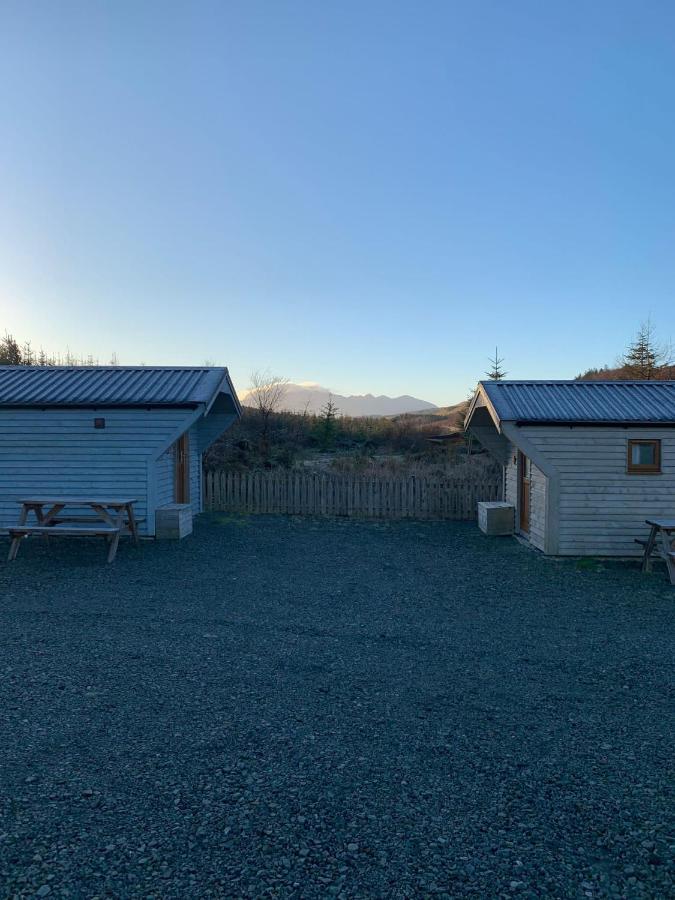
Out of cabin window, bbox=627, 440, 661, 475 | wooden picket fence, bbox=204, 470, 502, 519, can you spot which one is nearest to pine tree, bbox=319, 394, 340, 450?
wooden picket fence, bbox=204, 470, 502, 519

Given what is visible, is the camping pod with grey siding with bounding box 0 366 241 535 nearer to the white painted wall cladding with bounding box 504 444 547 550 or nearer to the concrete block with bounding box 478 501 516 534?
the concrete block with bounding box 478 501 516 534

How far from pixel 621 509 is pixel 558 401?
236 cm

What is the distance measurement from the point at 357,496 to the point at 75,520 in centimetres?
712

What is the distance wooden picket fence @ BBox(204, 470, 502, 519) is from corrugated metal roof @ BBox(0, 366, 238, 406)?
3261 mm

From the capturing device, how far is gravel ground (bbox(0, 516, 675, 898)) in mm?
2832

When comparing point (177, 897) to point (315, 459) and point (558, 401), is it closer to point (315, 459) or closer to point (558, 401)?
point (558, 401)

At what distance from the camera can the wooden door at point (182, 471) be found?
14.8m

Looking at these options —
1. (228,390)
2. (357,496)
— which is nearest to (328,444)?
(357,496)

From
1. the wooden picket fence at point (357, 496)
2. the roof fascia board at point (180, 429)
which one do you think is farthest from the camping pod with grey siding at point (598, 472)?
the roof fascia board at point (180, 429)

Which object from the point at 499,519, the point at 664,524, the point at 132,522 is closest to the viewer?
the point at 664,524

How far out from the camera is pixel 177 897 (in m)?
2.62

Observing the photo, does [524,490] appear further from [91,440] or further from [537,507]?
[91,440]

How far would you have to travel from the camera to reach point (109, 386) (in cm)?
1313

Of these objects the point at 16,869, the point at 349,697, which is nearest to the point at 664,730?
the point at 349,697
